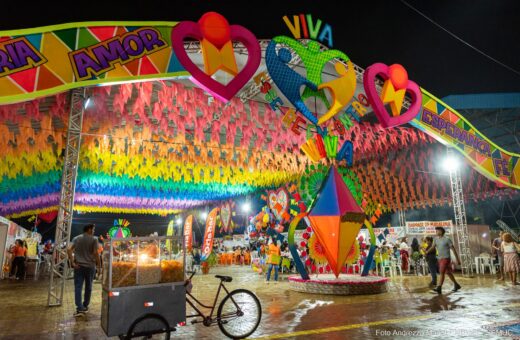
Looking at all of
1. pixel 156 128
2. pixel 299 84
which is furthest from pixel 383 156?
pixel 156 128

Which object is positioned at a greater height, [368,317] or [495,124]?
[495,124]

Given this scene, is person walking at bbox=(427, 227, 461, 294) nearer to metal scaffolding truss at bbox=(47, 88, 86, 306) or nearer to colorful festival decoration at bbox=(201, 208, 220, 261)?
metal scaffolding truss at bbox=(47, 88, 86, 306)

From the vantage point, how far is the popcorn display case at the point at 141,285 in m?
4.12

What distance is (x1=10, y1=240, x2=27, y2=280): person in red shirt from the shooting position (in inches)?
544

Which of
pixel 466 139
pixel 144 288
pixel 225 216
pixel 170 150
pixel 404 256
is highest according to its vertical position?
pixel 170 150

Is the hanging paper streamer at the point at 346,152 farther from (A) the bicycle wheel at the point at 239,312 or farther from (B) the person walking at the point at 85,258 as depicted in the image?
(B) the person walking at the point at 85,258

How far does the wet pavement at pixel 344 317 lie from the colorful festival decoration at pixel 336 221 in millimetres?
1282

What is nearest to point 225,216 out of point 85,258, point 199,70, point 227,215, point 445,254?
point 227,215

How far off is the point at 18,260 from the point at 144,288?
12.5 m

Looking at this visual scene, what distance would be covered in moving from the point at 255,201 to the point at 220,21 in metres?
18.7

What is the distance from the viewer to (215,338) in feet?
15.6

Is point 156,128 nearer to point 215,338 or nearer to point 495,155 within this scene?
point 215,338

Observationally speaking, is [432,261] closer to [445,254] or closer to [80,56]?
[445,254]

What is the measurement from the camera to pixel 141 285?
170 inches
